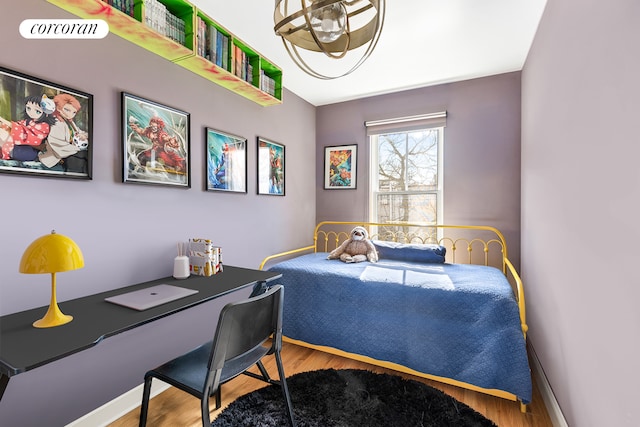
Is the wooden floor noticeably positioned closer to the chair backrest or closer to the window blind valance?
the chair backrest

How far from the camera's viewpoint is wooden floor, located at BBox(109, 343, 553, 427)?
1584mm

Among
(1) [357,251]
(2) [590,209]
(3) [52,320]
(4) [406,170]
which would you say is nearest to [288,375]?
(1) [357,251]

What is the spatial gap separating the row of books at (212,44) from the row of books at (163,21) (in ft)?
0.36

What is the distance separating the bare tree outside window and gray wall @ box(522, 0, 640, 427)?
128 centimetres

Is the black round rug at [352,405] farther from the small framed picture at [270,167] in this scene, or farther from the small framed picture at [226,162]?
the small framed picture at [270,167]

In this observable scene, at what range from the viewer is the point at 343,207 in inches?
141

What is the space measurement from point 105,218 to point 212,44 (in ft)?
Result: 4.29

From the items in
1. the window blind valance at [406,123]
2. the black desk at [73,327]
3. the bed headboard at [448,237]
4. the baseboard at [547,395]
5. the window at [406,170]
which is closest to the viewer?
the black desk at [73,327]

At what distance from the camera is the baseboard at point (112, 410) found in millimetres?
1470

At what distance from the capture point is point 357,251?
2828 millimetres

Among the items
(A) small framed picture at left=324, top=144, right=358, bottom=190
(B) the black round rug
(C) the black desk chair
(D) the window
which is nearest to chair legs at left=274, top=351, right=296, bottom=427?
(C) the black desk chair

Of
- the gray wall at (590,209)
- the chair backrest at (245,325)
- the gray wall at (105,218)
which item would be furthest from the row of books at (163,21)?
the gray wall at (590,209)

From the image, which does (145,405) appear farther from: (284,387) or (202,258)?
(202,258)

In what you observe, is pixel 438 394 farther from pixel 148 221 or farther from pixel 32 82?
pixel 32 82
